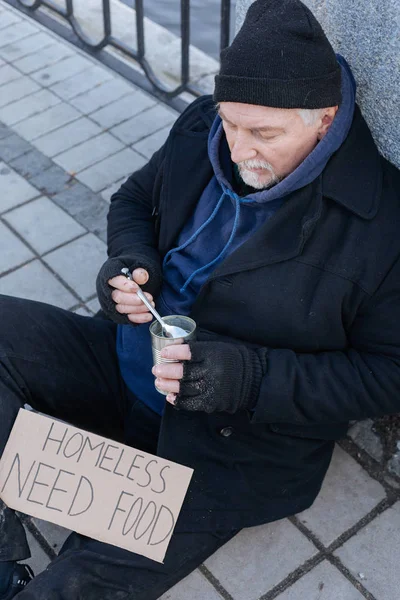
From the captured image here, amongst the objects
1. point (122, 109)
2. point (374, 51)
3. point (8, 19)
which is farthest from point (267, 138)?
point (8, 19)

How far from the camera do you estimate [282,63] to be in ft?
6.35

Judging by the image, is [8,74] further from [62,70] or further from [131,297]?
[131,297]

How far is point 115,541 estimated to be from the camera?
2.20 m

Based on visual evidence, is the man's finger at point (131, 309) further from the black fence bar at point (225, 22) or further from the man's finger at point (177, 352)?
the black fence bar at point (225, 22)

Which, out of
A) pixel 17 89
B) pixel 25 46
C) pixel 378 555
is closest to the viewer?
pixel 378 555

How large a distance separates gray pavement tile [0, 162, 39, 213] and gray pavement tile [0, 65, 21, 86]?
100 centimetres

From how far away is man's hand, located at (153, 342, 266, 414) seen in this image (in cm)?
205

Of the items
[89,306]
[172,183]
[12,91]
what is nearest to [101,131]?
[12,91]

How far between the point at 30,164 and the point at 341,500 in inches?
99.5

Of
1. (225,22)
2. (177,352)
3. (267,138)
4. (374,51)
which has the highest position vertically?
(374,51)

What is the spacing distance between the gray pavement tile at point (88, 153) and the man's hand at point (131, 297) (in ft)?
6.30

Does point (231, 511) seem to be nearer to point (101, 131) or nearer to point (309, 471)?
point (309, 471)

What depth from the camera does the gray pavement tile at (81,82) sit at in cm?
470

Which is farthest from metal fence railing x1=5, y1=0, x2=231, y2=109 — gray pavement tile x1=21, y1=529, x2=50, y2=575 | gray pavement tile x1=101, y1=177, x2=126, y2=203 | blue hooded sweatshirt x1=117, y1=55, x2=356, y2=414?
gray pavement tile x1=21, y1=529, x2=50, y2=575
